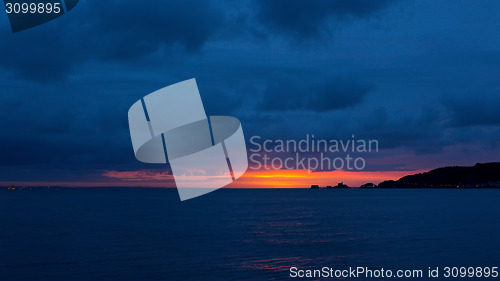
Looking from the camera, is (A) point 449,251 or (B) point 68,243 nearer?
(A) point 449,251

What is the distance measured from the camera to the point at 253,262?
31.5 m

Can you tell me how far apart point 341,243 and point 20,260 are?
27026 mm

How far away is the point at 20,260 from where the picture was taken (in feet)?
109

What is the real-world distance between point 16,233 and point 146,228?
14959 mm

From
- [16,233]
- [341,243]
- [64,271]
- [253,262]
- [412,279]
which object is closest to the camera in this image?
[412,279]

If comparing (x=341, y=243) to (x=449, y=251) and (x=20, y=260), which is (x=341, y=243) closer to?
(x=449, y=251)

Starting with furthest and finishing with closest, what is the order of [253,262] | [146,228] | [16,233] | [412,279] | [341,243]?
[146,228]
[16,233]
[341,243]
[253,262]
[412,279]

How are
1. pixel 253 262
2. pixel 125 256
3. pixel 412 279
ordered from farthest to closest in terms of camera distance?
1. pixel 125 256
2. pixel 253 262
3. pixel 412 279

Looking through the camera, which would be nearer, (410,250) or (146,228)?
(410,250)

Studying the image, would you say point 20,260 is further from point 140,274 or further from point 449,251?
point 449,251

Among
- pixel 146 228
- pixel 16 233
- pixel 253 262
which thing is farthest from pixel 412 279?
pixel 16 233

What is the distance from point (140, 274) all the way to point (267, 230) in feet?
88.3

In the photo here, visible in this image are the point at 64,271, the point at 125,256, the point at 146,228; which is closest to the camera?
the point at 64,271

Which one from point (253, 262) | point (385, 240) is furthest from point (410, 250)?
point (253, 262)
